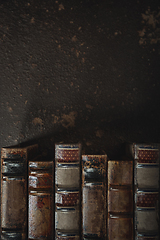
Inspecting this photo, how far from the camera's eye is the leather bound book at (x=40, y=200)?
75 centimetres

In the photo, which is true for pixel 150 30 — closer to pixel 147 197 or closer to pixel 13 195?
pixel 147 197

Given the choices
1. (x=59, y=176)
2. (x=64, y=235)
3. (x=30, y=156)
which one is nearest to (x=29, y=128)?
(x=30, y=156)

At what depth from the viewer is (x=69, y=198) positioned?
74 centimetres

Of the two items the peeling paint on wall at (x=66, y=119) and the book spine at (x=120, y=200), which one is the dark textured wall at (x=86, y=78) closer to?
the peeling paint on wall at (x=66, y=119)

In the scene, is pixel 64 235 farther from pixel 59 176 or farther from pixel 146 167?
pixel 146 167

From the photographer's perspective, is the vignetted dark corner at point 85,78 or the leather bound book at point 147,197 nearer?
the leather bound book at point 147,197

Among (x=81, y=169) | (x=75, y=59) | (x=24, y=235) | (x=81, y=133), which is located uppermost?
(x=75, y=59)

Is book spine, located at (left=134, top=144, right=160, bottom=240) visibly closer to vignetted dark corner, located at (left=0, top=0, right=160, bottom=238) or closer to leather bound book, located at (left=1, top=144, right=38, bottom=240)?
vignetted dark corner, located at (left=0, top=0, right=160, bottom=238)

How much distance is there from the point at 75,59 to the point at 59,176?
2.02 feet

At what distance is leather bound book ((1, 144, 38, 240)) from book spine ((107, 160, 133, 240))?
0.32 m

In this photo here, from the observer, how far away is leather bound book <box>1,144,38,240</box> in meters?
0.75

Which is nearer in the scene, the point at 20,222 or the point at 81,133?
the point at 20,222

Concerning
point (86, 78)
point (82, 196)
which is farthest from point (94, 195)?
point (86, 78)

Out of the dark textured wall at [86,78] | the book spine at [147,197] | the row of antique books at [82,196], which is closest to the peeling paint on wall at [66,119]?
the dark textured wall at [86,78]
